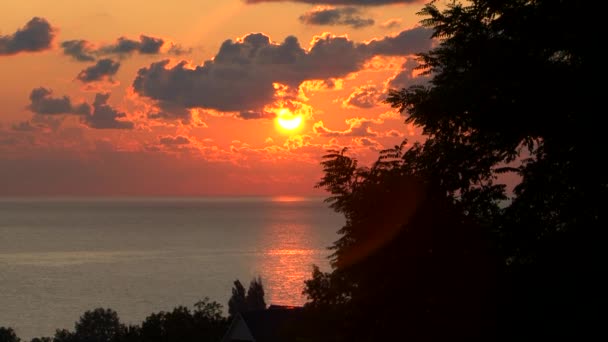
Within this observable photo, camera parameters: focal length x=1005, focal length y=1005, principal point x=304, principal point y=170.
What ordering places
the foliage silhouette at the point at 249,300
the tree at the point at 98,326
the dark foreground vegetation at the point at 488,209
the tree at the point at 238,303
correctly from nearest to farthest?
the dark foreground vegetation at the point at 488,209
the tree at the point at 98,326
the tree at the point at 238,303
the foliage silhouette at the point at 249,300

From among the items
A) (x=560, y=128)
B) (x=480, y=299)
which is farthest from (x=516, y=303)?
(x=560, y=128)

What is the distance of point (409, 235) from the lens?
10320mm

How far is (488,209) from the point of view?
11758mm

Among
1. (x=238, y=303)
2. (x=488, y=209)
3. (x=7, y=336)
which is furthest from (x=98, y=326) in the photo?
(x=488, y=209)

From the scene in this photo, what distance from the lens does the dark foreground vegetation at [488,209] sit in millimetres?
10211

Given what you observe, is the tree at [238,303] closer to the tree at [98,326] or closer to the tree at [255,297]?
the tree at [255,297]

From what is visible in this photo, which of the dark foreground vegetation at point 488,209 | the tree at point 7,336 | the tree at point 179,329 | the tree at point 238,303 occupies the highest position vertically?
the tree at point 238,303

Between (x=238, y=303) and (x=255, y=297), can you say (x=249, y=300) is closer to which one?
(x=255, y=297)

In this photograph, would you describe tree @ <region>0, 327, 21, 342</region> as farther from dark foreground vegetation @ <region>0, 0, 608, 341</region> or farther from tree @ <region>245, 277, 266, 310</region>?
dark foreground vegetation @ <region>0, 0, 608, 341</region>

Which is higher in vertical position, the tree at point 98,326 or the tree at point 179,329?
the tree at point 98,326

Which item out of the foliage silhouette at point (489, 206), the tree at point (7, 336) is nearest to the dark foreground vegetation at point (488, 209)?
the foliage silhouette at point (489, 206)

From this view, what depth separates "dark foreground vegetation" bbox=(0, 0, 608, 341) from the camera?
1021cm

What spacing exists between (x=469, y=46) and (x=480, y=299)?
10.3 ft

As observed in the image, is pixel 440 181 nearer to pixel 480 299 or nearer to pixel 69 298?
Answer: pixel 480 299
